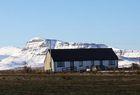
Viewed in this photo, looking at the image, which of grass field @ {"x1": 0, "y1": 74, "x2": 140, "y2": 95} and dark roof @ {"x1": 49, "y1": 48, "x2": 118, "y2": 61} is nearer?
grass field @ {"x1": 0, "y1": 74, "x2": 140, "y2": 95}

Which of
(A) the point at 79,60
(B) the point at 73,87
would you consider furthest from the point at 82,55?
(B) the point at 73,87

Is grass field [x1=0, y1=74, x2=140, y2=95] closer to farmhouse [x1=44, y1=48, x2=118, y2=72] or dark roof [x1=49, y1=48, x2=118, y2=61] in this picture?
farmhouse [x1=44, y1=48, x2=118, y2=72]

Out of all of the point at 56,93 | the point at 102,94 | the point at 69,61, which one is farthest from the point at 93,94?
the point at 69,61

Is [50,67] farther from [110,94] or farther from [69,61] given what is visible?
[110,94]

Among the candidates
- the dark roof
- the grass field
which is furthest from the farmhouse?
the grass field

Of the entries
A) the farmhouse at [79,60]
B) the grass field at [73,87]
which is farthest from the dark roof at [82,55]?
the grass field at [73,87]

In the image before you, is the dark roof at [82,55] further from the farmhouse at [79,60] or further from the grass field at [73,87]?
the grass field at [73,87]

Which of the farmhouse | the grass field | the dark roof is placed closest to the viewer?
the grass field

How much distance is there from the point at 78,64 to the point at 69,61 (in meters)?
1.72

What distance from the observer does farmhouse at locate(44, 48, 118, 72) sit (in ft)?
300

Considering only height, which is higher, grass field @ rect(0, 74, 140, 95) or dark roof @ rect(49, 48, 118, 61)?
dark roof @ rect(49, 48, 118, 61)

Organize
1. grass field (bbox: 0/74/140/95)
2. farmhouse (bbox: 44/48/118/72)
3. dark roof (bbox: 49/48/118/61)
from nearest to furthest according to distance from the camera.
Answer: grass field (bbox: 0/74/140/95), farmhouse (bbox: 44/48/118/72), dark roof (bbox: 49/48/118/61)

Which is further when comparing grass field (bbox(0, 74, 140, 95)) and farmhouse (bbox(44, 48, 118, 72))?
farmhouse (bbox(44, 48, 118, 72))

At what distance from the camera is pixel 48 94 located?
30641mm
